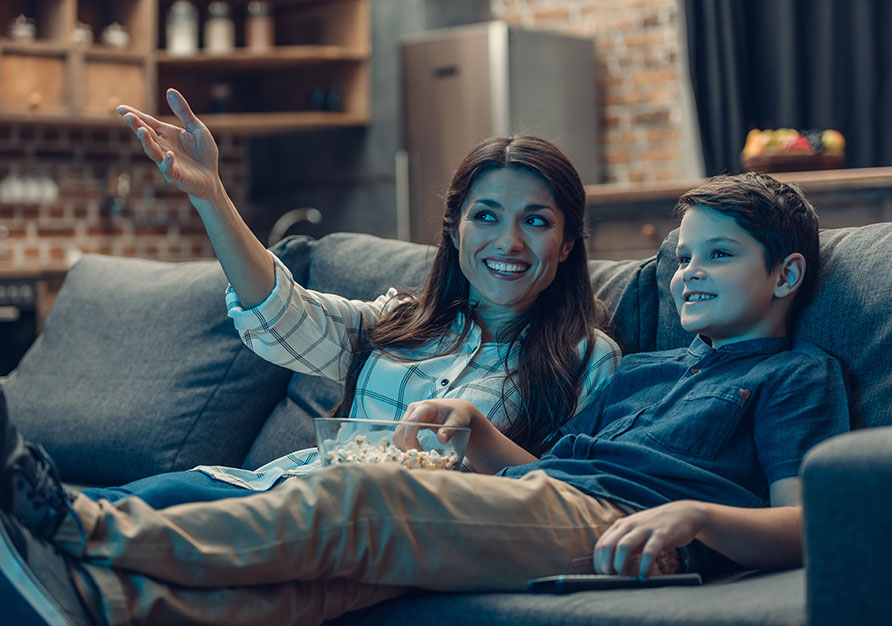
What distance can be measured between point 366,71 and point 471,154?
3388 millimetres

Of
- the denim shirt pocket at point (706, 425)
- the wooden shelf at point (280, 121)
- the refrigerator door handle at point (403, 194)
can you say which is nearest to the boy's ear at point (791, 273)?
the denim shirt pocket at point (706, 425)

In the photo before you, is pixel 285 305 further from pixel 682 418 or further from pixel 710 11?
pixel 710 11

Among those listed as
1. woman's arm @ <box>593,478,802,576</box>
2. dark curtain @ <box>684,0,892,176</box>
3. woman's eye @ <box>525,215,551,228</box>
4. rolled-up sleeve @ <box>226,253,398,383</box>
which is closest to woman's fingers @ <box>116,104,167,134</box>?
rolled-up sleeve @ <box>226,253,398,383</box>

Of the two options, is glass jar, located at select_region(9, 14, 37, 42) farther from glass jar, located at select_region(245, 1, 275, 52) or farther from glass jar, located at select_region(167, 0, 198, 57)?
glass jar, located at select_region(245, 1, 275, 52)

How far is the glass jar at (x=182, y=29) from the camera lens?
5.03 metres

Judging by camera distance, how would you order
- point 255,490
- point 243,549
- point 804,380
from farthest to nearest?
point 255,490, point 804,380, point 243,549

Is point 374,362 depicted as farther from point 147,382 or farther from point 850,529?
point 850,529

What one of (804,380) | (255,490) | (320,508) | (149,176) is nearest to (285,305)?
(255,490)

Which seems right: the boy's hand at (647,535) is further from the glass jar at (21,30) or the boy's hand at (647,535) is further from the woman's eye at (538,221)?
the glass jar at (21,30)

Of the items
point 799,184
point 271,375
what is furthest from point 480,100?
point 271,375

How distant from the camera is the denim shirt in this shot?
4.71ft

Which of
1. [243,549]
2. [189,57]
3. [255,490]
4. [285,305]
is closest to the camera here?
[243,549]

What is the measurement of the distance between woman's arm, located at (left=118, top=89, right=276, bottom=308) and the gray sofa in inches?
16.7

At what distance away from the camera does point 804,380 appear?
147cm
